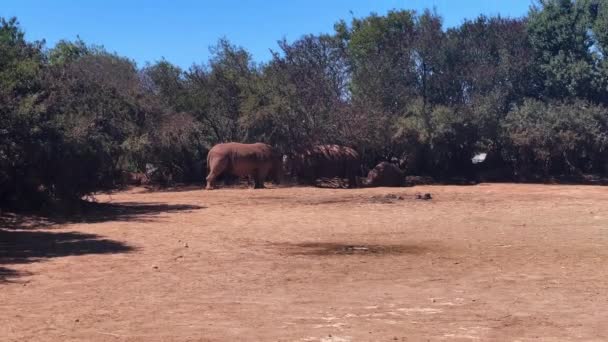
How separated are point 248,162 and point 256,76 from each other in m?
6.30

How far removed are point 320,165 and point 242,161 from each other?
365 centimetres

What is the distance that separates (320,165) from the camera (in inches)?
1283

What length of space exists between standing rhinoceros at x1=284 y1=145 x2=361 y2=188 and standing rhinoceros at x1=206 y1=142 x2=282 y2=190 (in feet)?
4.77

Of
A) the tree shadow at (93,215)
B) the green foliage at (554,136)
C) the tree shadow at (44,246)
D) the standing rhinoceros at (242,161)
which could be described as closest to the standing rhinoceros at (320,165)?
the standing rhinoceros at (242,161)

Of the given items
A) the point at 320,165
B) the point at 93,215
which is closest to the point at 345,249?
the point at 93,215

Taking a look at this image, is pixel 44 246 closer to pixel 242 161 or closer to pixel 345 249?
pixel 345 249

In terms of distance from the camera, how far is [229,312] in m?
9.24

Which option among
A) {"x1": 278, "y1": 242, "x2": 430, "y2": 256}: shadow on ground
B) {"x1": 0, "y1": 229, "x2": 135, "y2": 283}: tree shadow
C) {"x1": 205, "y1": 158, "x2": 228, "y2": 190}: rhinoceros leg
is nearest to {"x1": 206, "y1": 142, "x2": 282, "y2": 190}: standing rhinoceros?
{"x1": 205, "y1": 158, "x2": 228, "y2": 190}: rhinoceros leg

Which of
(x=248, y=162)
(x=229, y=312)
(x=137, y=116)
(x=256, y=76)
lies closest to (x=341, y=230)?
(x=229, y=312)

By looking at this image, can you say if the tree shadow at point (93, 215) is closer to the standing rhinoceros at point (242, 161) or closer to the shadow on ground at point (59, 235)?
the shadow on ground at point (59, 235)

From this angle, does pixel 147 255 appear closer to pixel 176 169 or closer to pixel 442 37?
pixel 176 169

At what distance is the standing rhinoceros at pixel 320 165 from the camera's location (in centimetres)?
3250

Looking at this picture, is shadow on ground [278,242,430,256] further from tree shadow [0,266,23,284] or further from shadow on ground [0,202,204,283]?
tree shadow [0,266,23,284]

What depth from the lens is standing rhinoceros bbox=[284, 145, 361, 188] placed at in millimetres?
32500
